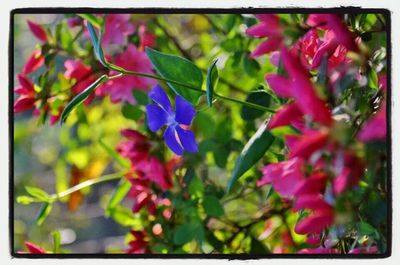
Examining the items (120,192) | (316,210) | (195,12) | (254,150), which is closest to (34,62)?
(120,192)

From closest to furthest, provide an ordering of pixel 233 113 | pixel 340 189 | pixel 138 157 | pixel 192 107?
pixel 340 189
pixel 192 107
pixel 138 157
pixel 233 113

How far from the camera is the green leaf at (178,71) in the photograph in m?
0.67

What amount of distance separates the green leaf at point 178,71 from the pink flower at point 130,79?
407 millimetres

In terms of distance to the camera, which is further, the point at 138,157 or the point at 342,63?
the point at 138,157

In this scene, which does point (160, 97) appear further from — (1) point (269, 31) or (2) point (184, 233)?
(2) point (184, 233)

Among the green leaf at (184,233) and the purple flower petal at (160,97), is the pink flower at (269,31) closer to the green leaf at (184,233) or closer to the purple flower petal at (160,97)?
the purple flower petal at (160,97)

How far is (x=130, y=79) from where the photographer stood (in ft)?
3.64

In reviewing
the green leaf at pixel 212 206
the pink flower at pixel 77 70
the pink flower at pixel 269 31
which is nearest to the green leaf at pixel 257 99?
the pink flower at pixel 269 31

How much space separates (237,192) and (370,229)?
493 mm

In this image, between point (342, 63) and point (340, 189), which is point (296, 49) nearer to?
point (342, 63)

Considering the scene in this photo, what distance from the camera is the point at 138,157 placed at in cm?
98

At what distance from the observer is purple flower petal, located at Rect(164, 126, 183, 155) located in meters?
0.69
